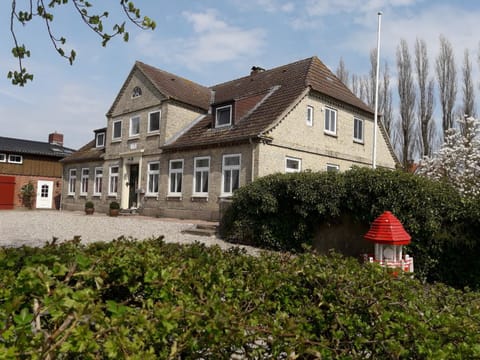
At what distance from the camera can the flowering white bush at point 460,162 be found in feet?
56.3

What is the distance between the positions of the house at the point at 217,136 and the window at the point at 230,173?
0.16ft

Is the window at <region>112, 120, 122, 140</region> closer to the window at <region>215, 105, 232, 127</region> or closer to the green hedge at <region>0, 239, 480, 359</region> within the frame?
the window at <region>215, 105, 232, 127</region>

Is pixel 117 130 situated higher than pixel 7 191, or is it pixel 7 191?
pixel 117 130

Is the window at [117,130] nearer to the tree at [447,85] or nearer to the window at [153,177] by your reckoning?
the window at [153,177]

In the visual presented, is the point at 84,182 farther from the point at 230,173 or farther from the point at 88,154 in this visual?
the point at 230,173

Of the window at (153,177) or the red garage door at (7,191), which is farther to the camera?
the red garage door at (7,191)

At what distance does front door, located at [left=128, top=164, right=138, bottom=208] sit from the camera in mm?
24109

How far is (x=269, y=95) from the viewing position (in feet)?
66.2

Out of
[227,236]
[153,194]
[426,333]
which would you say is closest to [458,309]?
[426,333]

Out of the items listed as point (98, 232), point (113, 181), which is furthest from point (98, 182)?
point (98, 232)

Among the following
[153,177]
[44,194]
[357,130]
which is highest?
[357,130]

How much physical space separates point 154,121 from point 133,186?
461cm

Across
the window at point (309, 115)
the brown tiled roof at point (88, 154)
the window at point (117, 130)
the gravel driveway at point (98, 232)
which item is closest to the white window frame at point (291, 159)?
the window at point (309, 115)

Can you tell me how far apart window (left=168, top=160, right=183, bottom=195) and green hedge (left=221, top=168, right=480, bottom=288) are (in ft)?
23.4
